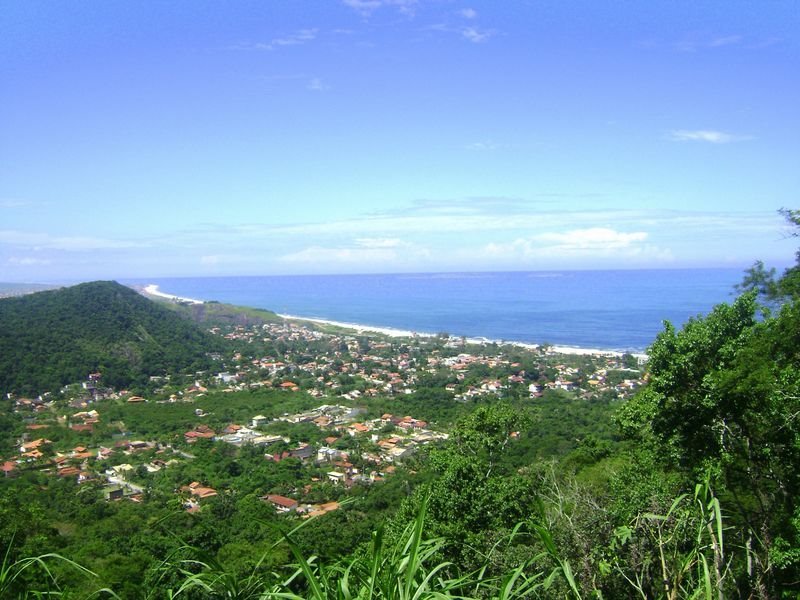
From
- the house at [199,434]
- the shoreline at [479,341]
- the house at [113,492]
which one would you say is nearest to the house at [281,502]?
the house at [113,492]

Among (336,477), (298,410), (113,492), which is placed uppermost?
(113,492)

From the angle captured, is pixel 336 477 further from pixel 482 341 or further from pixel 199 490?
pixel 482 341

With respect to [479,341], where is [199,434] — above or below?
below

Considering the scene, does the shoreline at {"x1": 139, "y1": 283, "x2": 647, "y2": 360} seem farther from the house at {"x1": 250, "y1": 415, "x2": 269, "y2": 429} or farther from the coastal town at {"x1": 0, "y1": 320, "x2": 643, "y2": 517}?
the house at {"x1": 250, "y1": 415, "x2": 269, "y2": 429}

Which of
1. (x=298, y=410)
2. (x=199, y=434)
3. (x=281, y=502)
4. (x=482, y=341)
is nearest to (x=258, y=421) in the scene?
(x=298, y=410)

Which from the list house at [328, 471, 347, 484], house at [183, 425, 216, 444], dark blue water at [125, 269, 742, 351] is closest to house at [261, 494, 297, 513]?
house at [328, 471, 347, 484]

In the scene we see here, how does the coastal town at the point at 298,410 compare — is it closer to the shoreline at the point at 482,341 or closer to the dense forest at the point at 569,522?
the shoreline at the point at 482,341

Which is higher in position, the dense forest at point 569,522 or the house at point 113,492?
the dense forest at point 569,522
